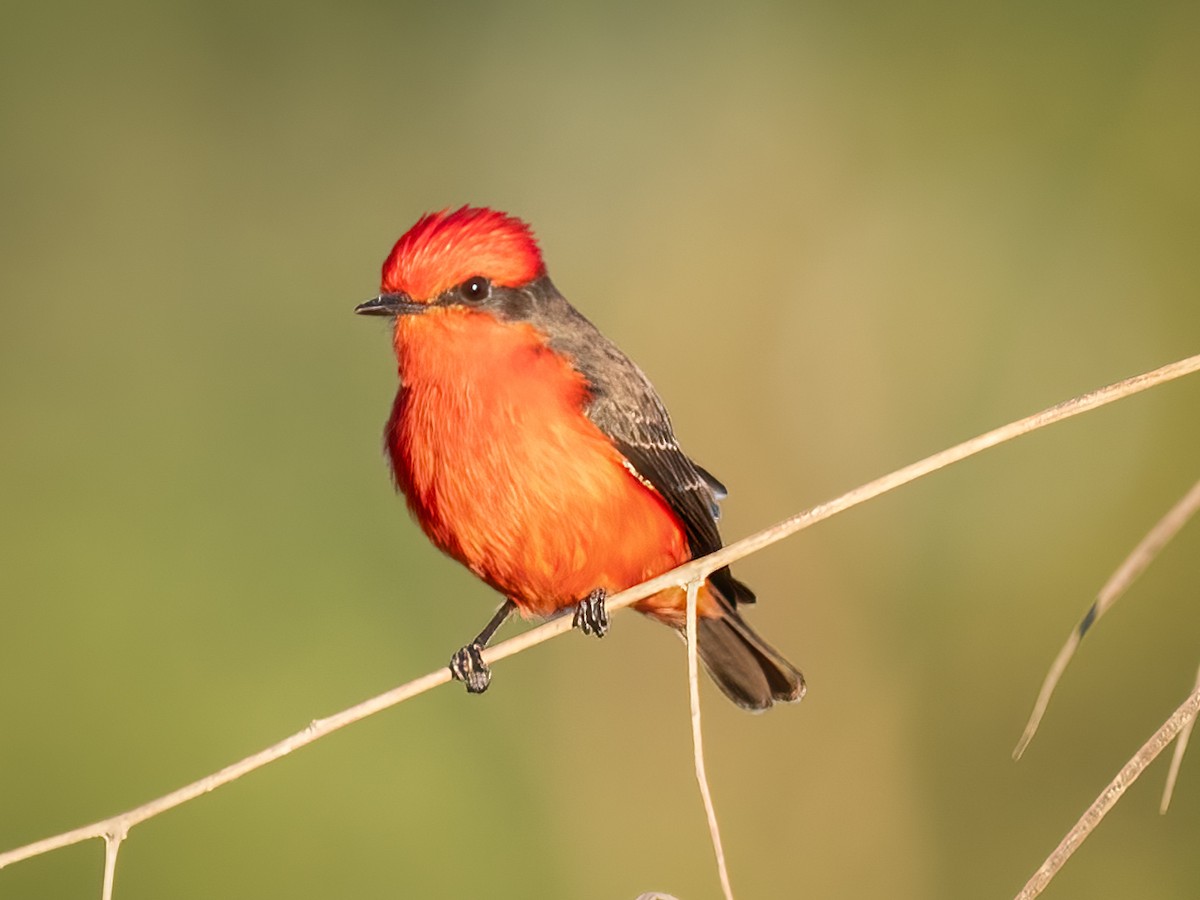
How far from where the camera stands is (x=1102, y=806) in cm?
226

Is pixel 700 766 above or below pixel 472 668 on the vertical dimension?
below

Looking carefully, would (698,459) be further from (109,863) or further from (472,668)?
(109,863)

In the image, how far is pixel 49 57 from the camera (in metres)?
10.8

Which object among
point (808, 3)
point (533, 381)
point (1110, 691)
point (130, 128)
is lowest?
point (1110, 691)

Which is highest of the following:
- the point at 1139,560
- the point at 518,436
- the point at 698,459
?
the point at 698,459

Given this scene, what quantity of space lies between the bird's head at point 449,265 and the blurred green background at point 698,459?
2.32 meters

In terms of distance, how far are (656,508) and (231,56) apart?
272 inches

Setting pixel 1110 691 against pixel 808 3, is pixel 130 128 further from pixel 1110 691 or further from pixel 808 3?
pixel 1110 691

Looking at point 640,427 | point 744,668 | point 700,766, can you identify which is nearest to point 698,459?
point 744,668

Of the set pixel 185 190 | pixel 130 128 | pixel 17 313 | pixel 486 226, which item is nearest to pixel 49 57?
pixel 130 128

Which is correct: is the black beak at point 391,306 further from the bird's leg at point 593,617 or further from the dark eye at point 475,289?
the bird's leg at point 593,617

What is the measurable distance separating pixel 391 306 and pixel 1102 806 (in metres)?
2.56

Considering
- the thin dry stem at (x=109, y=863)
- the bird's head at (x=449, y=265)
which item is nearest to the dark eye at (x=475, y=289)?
the bird's head at (x=449, y=265)

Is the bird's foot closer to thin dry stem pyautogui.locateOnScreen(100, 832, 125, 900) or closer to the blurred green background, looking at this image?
the blurred green background
